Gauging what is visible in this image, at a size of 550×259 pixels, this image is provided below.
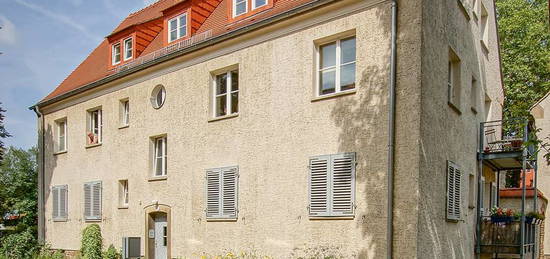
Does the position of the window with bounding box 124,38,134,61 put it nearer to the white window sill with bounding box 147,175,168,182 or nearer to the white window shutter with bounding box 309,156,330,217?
the white window sill with bounding box 147,175,168,182

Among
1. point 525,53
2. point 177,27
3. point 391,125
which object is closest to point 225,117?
point 177,27

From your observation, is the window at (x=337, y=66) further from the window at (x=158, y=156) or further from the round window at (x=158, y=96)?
the window at (x=158, y=156)

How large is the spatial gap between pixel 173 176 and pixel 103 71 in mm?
A: 6844

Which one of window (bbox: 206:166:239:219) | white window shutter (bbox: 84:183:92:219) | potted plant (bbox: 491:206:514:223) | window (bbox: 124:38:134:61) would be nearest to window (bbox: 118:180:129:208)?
white window shutter (bbox: 84:183:92:219)

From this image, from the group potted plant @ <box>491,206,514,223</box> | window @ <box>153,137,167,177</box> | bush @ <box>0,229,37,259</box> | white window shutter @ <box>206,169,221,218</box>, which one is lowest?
bush @ <box>0,229,37,259</box>

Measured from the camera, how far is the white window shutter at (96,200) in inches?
721

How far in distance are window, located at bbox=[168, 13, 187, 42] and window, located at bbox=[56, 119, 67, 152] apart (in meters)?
7.22

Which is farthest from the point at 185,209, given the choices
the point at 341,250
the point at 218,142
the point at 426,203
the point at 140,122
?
the point at 426,203

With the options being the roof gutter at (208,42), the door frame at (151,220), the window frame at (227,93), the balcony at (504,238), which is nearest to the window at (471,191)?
the balcony at (504,238)

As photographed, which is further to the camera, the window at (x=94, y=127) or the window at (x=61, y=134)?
the window at (x=61, y=134)

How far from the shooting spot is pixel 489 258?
50.7 ft

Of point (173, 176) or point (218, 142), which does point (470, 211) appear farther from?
point (173, 176)

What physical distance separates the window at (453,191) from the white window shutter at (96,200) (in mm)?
12525

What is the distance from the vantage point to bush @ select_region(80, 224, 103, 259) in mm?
17578
